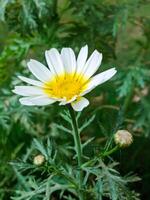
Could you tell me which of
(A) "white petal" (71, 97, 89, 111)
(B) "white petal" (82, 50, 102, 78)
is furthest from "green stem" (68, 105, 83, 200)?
(B) "white petal" (82, 50, 102, 78)

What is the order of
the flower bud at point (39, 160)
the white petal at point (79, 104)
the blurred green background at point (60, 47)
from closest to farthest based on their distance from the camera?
1. the white petal at point (79, 104)
2. the flower bud at point (39, 160)
3. the blurred green background at point (60, 47)

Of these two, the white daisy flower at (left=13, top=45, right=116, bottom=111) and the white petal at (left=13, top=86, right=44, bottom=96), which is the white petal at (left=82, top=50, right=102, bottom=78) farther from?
the white petal at (left=13, top=86, right=44, bottom=96)

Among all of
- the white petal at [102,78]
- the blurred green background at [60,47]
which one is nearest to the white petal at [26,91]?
the white petal at [102,78]

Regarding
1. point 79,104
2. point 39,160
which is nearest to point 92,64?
point 79,104

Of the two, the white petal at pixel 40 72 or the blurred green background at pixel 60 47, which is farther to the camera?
the blurred green background at pixel 60 47

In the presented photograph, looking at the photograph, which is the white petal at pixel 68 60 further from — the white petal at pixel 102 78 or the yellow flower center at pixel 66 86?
the white petal at pixel 102 78

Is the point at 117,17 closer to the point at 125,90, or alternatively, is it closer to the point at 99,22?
the point at 99,22

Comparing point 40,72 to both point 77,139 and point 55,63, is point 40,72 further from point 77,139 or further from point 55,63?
point 77,139

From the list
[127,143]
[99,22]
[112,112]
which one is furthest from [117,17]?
[127,143]
